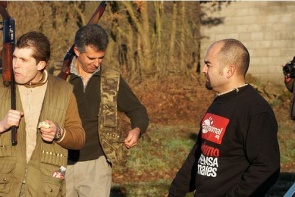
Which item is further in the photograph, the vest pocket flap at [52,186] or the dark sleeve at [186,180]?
the dark sleeve at [186,180]

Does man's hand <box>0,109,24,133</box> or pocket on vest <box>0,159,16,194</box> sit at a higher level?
man's hand <box>0,109,24,133</box>

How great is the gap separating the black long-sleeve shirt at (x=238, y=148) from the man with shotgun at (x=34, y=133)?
0.97 meters

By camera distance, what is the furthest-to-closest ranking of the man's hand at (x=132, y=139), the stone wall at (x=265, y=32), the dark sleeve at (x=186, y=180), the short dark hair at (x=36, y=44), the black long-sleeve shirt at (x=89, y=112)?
the stone wall at (x=265, y=32), the black long-sleeve shirt at (x=89, y=112), the man's hand at (x=132, y=139), the dark sleeve at (x=186, y=180), the short dark hair at (x=36, y=44)

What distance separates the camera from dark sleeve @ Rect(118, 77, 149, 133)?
19.1ft

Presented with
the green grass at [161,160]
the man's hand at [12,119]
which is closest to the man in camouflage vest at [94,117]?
the man's hand at [12,119]

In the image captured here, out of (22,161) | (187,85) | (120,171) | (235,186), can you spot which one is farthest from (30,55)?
(187,85)

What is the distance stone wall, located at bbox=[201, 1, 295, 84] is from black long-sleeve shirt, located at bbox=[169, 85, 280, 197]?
14610 mm

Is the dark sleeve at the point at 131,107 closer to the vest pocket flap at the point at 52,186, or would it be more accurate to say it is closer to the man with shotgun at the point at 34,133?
the man with shotgun at the point at 34,133

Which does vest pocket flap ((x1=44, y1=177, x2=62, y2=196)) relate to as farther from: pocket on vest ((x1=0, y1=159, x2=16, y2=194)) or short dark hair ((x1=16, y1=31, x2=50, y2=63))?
short dark hair ((x1=16, y1=31, x2=50, y2=63))

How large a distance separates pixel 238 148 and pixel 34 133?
1.41 m

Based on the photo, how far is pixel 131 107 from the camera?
5.89 metres

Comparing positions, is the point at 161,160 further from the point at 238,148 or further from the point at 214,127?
the point at 238,148

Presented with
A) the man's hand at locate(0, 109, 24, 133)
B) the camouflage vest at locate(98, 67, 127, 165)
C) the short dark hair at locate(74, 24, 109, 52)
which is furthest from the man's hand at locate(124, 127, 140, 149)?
the man's hand at locate(0, 109, 24, 133)

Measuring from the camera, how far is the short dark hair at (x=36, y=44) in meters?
4.52
